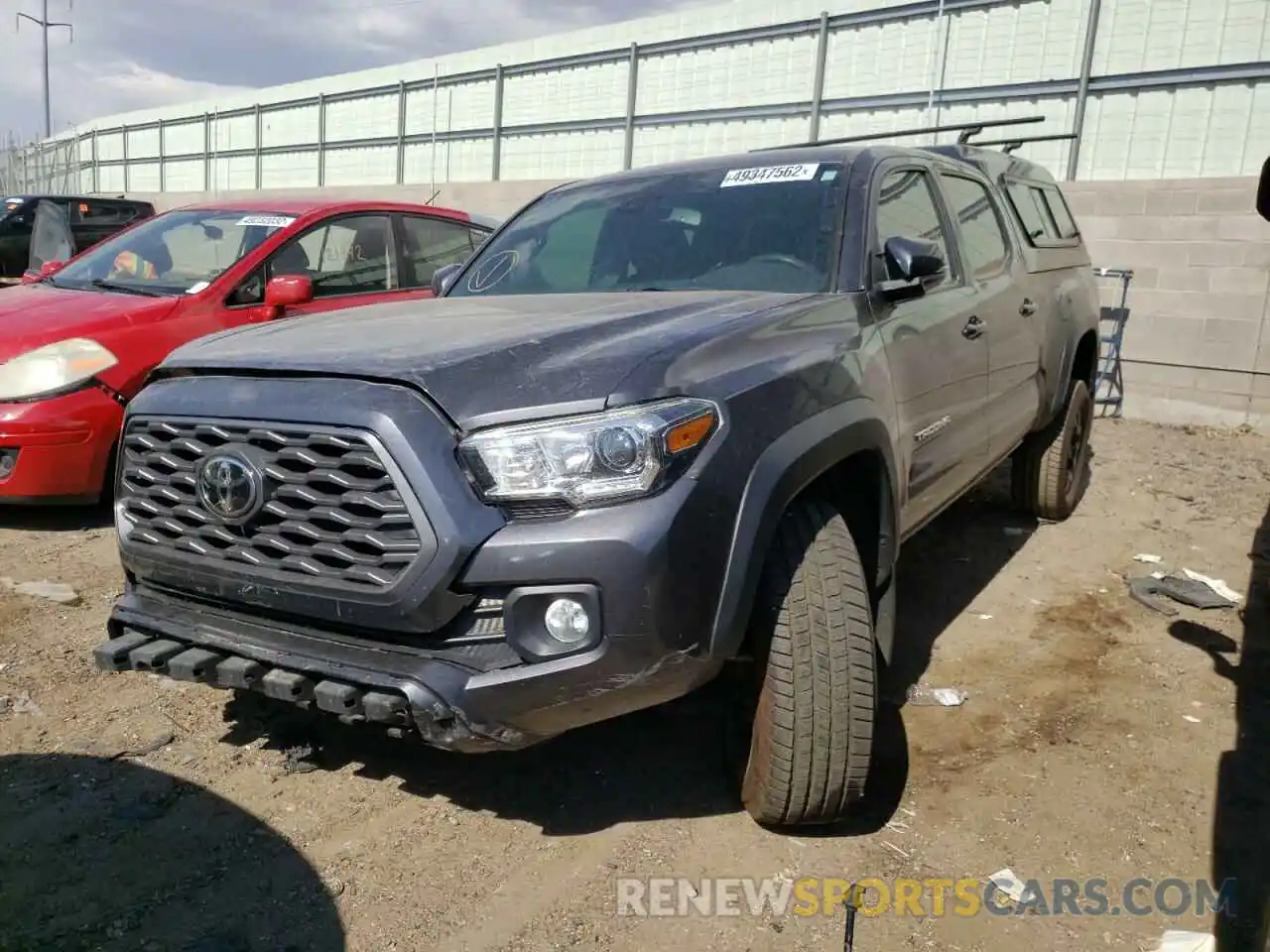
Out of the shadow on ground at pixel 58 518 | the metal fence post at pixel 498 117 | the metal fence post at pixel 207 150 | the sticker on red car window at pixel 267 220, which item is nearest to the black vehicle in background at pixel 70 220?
the metal fence post at pixel 498 117

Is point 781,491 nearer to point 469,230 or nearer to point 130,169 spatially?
point 469,230

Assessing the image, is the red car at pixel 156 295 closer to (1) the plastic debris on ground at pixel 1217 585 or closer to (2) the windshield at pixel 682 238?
(2) the windshield at pixel 682 238

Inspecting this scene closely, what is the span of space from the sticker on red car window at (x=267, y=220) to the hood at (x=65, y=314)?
0.79 metres

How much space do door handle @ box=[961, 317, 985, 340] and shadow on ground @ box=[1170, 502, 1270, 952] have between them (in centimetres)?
153

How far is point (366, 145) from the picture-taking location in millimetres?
17953

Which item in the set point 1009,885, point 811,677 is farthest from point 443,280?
point 1009,885

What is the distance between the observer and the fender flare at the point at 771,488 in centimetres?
215

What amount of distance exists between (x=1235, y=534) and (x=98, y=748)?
553cm

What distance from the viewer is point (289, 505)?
2.23 meters

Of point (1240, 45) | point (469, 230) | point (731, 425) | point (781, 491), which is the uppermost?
point (1240, 45)

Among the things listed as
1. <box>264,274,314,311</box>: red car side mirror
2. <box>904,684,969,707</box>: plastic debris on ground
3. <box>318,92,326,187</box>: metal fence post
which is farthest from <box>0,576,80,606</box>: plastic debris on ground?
Result: <box>318,92,326,187</box>: metal fence post

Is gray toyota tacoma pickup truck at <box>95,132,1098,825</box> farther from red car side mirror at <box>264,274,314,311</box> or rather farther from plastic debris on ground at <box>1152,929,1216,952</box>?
red car side mirror at <box>264,274,314,311</box>

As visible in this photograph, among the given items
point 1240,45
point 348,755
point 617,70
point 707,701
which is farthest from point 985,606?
point 617,70

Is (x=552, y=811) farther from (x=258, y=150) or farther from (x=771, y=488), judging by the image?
(x=258, y=150)
